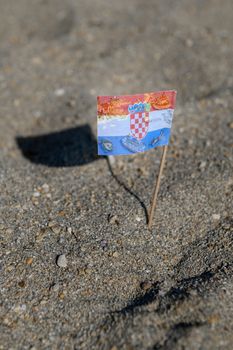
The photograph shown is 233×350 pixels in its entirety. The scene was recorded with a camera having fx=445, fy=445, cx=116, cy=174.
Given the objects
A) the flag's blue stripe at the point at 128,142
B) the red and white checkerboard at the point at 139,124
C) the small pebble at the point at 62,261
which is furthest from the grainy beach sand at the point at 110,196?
A: the red and white checkerboard at the point at 139,124

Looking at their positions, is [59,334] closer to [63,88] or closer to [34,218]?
[34,218]

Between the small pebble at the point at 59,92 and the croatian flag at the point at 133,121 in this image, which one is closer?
the croatian flag at the point at 133,121

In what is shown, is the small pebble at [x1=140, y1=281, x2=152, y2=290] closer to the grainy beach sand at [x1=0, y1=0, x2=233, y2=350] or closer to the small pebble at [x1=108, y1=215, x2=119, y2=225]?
the grainy beach sand at [x1=0, y1=0, x2=233, y2=350]

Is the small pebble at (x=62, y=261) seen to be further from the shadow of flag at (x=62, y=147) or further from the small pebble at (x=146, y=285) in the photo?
the shadow of flag at (x=62, y=147)

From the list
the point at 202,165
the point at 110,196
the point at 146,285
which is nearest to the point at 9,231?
the point at 110,196

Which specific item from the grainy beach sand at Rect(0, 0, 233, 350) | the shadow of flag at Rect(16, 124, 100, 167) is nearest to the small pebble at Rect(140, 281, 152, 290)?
the grainy beach sand at Rect(0, 0, 233, 350)

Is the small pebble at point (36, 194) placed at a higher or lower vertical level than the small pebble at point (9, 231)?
lower

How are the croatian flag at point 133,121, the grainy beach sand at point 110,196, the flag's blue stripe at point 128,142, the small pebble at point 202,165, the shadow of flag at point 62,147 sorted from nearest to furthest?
the grainy beach sand at point 110,196
the croatian flag at point 133,121
the flag's blue stripe at point 128,142
the small pebble at point 202,165
the shadow of flag at point 62,147
